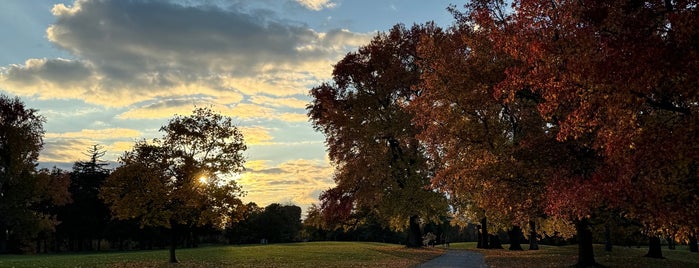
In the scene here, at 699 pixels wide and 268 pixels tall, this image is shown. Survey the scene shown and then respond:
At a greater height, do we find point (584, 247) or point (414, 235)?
point (584, 247)

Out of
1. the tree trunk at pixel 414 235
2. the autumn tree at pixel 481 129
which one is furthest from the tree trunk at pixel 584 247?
the tree trunk at pixel 414 235

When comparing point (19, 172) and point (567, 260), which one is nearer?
point (567, 260)

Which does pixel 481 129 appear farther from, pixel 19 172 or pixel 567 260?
pixel 19 172

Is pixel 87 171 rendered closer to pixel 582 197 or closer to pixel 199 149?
pixel 199 149

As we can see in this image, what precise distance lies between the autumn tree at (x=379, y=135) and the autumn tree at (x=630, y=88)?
24.5 m

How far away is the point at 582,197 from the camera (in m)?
15.3

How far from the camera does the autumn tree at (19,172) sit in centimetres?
5406

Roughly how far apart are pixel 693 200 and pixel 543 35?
6.38 m

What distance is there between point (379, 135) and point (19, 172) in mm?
41932

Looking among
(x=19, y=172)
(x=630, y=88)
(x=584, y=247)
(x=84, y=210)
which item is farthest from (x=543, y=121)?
(x=84, y=210)

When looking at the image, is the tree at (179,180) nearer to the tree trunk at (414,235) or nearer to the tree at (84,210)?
the tree trunk at (414,235)

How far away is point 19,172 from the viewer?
54.3 m

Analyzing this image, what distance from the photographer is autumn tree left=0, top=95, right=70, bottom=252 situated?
54062 mm

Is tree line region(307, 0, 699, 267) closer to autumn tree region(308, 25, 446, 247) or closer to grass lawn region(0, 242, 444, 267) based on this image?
autumn tree region(308, 25, 446, 247)
